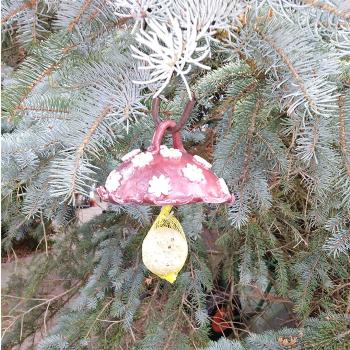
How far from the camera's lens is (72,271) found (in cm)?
133

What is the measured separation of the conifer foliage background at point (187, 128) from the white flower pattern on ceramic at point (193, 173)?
8 cm

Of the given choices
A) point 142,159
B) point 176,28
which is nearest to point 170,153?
point 142,159

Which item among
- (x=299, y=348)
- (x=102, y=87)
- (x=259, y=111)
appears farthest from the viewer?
(x=299, y=348)

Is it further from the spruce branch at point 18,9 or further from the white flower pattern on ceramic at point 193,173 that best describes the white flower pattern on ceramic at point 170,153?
the spruce branch at point 18,9

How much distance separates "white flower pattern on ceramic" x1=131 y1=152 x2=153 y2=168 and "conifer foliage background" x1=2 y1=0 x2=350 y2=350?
2.2 inches

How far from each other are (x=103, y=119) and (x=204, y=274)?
68cm

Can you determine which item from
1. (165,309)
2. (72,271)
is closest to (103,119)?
(165,309)

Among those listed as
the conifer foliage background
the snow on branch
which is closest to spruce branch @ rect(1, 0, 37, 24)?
the conifer foliage background

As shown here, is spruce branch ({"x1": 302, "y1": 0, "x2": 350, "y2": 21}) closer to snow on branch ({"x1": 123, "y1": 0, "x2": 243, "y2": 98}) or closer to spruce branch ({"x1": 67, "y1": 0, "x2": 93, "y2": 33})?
snow on branch ({"x1": 123, "y1": 0, "x2": 243, "y2": 98})

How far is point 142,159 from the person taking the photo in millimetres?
400

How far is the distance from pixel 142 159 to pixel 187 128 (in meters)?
0.36

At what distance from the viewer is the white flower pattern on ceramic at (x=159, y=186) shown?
0.38 metres

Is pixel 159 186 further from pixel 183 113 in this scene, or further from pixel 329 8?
pixel 329 8

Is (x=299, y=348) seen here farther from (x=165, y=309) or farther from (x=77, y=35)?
(x=77, y=35)
